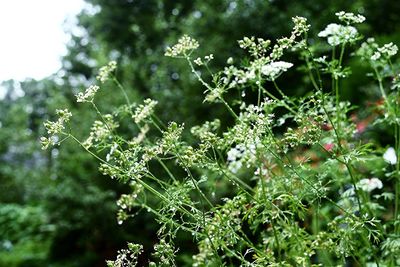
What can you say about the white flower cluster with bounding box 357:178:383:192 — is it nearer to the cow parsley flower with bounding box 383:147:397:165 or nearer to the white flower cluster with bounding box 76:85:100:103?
the cow parsley flower with bounding box 383:147:397:165

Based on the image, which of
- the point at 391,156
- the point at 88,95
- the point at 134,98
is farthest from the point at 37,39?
the point at 88,95

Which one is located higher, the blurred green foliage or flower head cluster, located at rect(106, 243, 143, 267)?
the blurred green foliage

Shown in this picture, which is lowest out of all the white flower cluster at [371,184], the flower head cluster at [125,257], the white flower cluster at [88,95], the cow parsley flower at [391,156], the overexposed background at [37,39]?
the flower head cluster at [125,257]

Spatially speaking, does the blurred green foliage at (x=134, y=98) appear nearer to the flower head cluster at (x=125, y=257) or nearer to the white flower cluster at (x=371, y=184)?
the white flower cluster at (x=371, y=184)

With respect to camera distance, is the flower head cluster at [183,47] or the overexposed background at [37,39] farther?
the overexposed background at [37,39]

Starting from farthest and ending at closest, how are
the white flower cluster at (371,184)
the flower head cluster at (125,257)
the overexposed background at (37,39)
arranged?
1. the overexposed background at (37,39)
2. the white flower cluster at (371,184)
3. the flower head cluster at (125,257)

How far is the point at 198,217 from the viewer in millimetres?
1243

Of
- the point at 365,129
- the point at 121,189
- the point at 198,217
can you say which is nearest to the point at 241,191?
the point at 198,217

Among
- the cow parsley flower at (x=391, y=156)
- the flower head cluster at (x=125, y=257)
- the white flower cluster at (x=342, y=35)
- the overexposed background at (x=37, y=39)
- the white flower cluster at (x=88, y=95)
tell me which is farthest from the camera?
the overexposed background at (x=37, y=39)

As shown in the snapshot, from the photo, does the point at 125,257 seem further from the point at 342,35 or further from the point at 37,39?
the point at 37,39

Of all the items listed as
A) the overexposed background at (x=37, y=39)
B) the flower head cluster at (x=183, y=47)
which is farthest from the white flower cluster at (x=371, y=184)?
the overexposed background at (x=37, y=39)

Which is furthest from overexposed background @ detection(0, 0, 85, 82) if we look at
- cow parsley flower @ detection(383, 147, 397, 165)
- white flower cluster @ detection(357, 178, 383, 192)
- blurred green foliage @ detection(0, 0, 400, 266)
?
white flower cluster @ detection(357, 178, 383, 192)

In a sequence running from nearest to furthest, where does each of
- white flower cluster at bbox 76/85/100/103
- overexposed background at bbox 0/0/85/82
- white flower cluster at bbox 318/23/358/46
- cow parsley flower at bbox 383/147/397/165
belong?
white flower cluster at bbox 76/85/100/103 < white flower cluster at bbox 318/23/358/46 < cow parsley flower at bbox 383/147/397/165 < overexposed background at bbox 0/0/85/82

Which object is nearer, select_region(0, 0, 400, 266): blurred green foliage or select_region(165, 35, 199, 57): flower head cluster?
select_region(165, 35, 199, 57): flower head cluster
